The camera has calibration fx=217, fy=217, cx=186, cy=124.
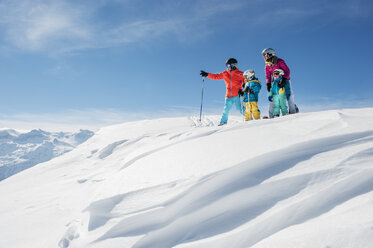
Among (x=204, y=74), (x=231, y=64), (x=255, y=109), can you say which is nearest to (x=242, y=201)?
(x=255, y=109)

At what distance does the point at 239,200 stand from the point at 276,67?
438cm

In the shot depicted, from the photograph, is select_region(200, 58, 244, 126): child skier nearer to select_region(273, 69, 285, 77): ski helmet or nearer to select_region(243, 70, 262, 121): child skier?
select_region(243, 70, 262, 121): child skier

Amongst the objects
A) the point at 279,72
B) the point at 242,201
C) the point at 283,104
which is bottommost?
the point at 242,201

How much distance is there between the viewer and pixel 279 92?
5121 millimetres

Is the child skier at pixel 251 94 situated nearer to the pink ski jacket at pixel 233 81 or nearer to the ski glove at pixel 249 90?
the ski glove at pixel 249 90

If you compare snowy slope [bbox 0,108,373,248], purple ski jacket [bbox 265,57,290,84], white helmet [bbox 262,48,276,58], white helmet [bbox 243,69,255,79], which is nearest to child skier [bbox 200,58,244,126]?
white helmet [bbox 243,69,255,79]

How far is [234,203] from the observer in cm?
169

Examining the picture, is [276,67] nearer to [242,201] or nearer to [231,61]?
[231,61]

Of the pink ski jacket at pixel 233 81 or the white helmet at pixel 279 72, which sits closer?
the white helmet at pixel 279 72

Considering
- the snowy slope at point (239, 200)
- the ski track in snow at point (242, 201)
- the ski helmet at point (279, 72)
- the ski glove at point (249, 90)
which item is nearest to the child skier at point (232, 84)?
the ski glove at point (249, 90)

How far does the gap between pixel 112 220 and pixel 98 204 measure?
1.21 ft

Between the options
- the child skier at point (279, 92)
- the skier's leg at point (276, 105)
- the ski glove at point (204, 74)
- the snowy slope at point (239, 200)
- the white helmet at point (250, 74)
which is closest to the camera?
the snowy slope at point (239, 200)

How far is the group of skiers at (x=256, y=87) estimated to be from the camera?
5.11m

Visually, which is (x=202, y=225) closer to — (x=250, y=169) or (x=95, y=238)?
(x=250, y=169)
